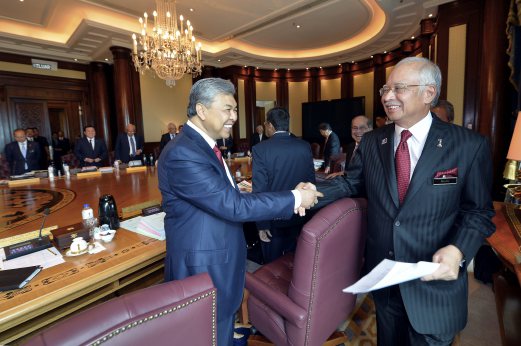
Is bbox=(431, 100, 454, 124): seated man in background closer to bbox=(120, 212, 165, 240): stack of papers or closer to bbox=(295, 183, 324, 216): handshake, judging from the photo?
bbox=(295, 183, 324, 216): handshake

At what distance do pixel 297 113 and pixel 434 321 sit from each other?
1026 centimetres

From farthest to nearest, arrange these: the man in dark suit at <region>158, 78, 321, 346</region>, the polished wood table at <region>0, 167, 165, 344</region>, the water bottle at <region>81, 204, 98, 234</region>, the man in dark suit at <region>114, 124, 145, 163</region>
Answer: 1. the man in dark suit at <region>114, 124, 145, 163</region>
2. the water bottle at <region>81, 204, 98, 234</region>
3. the man in dark suit at <region>158, 78, 321, 346</region>
4. the polished wood table at <region>0, 167, 165, 344</region>

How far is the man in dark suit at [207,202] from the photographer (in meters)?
1.21

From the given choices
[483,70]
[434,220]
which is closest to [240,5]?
[483,70]

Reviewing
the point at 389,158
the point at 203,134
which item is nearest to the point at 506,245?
the point at 389,158

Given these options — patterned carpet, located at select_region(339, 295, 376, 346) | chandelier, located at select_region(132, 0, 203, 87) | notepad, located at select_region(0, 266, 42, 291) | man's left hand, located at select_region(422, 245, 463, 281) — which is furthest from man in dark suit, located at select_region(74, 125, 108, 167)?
man's left hand, located at select_region(422, 245, 463, 281)

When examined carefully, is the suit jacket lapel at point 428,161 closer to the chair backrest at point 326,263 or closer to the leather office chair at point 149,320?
the chair backrest at point 326,263

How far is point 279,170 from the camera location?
8.11ft

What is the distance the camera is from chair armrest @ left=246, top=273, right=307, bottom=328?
139cm

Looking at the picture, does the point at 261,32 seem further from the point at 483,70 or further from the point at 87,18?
the point at 483,70

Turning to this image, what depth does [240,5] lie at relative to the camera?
5.45m

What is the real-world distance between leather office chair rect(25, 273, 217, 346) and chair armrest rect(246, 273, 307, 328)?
0.72 m

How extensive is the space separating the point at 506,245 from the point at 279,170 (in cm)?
154

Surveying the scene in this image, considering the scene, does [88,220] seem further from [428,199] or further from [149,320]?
[428,199]
